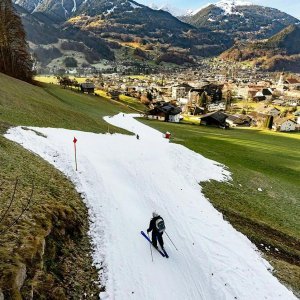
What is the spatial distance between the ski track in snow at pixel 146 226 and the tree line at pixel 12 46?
53970 mm

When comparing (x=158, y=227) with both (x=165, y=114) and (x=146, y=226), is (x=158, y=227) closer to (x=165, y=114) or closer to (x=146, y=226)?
(x=146, y=226)

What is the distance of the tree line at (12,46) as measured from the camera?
7338 centimetres

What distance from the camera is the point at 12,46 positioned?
252 ft

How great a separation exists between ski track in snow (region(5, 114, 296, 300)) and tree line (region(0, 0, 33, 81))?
2125 inches

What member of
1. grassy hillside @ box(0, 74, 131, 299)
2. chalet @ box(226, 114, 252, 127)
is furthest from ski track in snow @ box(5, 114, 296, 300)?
chalet @ box(226, 114, 252, 127)

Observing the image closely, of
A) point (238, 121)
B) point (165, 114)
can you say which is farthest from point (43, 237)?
point (238, 121)

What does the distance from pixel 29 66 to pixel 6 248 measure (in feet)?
265

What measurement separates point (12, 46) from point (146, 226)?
7521 cm

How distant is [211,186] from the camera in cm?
2908

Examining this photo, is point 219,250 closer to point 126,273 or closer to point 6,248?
point 126,273

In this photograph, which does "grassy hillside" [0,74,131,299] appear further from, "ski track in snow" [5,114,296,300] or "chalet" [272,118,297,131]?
"chalet" [272,118,297,131]

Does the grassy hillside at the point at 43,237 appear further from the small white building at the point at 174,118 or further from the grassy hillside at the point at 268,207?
the small white building at the point at 174,118

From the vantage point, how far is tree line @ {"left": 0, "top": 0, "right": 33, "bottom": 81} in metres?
73.4

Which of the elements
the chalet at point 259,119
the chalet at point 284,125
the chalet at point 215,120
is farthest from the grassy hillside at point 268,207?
the chalet at point 259,119
